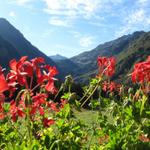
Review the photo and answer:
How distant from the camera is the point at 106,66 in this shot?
4.50 meters

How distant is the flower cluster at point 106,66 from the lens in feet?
14.2

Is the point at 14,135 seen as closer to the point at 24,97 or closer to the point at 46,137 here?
the point at 46,137

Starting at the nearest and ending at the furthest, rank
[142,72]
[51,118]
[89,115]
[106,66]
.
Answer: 1. [51,118]
2. [142,72]
3. [106,66]
4. [89,115]

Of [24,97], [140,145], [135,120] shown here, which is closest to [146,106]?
[135,120]

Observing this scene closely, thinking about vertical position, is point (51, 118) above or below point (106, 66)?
below

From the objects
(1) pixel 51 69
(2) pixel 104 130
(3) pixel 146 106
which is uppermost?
(1) pixel 51 69

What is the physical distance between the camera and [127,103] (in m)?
4.35

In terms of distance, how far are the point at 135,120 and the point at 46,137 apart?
724 millimetres

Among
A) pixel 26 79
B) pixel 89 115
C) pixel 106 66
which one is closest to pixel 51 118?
pixel 26 79

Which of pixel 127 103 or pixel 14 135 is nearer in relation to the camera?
pixel 14 135

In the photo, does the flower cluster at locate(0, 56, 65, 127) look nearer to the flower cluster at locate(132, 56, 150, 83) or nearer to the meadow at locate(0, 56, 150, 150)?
the meadow at locate(0, 56, 150, 150)

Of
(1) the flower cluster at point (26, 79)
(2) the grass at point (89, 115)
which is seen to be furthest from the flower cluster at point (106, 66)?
(1) the flower cluster at point (26, 79)

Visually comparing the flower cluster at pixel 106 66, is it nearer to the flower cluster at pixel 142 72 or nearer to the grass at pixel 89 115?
the flower cluster at pixel 142 72

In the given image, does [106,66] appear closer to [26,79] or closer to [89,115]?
[26,79]
